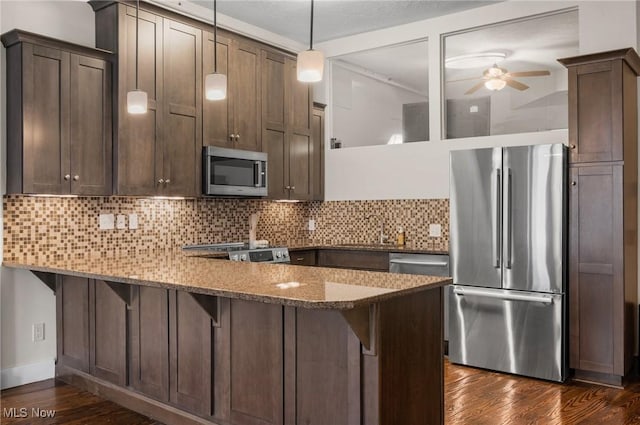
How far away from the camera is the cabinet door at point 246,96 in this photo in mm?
5078

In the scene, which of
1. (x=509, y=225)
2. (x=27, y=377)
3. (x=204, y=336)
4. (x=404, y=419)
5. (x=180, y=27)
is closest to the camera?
(x=404, y=419)

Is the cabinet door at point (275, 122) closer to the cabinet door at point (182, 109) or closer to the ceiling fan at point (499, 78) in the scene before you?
the cabinet door at point (182, 109)

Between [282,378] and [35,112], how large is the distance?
2.51 metres

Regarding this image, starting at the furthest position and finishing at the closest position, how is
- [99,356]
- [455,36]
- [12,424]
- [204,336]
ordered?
[455,36], [99,356], [12,424], [204,336]

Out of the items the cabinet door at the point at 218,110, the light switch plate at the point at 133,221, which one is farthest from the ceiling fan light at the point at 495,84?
the light switch plate at the point at 133,221

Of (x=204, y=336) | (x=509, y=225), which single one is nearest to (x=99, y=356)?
(x=204, y=336)

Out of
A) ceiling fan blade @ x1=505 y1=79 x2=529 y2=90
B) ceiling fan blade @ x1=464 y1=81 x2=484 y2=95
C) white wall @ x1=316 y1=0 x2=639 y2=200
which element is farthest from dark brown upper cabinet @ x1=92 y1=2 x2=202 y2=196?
ceiling fan blade @ x1=505 y1=79 x2=529 y2=90

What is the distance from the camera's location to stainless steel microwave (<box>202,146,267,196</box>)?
15.8ft

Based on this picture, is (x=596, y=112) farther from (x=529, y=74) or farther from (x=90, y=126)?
(x=90, y=126)

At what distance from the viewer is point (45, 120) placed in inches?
151

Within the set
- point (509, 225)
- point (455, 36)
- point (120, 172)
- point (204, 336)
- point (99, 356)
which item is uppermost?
point (455, 36)

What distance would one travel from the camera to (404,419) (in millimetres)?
2516

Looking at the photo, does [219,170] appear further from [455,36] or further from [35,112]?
[455,36]

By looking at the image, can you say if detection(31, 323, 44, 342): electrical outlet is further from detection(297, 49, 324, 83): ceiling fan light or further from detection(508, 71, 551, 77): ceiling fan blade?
detection(508, 71, 551, 77): ceiling fan blade
